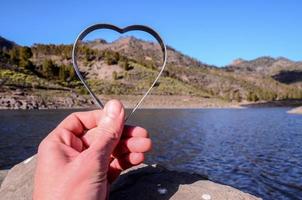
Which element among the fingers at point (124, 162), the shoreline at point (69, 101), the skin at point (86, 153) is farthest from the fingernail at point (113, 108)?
the shoreline at point (69, 101)

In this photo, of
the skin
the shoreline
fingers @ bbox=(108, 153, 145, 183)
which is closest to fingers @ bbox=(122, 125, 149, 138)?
the skin

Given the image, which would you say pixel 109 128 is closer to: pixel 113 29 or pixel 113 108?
pixel 113 108

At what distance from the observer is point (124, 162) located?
12.1 feet

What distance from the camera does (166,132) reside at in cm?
3859

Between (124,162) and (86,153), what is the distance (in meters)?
0.70

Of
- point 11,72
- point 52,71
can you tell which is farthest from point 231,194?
point 52,71

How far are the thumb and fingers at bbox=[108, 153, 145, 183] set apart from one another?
39 centimetres

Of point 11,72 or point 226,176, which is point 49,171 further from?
point 11,72

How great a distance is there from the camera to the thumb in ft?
10.3

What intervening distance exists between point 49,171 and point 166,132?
117 ft

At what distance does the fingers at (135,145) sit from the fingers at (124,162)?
58mm

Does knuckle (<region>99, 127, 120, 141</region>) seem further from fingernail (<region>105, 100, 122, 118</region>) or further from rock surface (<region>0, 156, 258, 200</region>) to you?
rock surface (<region>0, 156, 258, 200</region>)

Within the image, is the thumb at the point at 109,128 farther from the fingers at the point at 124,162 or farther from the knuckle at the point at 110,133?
the fingers at the point at 124,162

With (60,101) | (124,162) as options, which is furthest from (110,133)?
(60,101)
